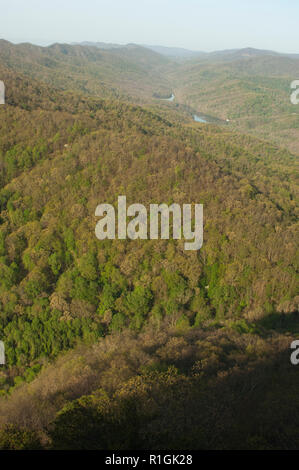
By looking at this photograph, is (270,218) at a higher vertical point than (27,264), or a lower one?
higher

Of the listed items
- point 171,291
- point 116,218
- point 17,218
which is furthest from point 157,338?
point 17,218

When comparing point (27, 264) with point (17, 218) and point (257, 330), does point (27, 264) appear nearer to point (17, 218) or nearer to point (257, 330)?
point (17, 218)

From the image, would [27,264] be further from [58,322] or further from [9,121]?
[9,121]

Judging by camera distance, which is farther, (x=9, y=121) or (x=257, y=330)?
(x=9, y=121)

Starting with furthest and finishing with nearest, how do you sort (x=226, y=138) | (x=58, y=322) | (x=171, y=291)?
(x=226, y=138) < (x=171, y=291) < (x=58, y=322)

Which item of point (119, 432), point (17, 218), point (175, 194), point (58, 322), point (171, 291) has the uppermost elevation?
point (175, 194)

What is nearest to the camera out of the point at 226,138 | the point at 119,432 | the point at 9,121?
the point at 119,432
